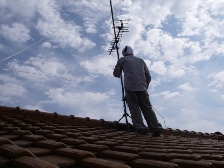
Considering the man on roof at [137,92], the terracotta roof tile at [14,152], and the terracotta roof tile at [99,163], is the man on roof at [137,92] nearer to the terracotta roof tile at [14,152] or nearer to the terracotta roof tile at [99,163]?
the terracotta roof tile at [99,163]

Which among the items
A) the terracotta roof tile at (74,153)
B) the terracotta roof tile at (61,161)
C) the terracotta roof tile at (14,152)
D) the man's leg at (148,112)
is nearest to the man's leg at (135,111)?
the man's leg at (148,112)

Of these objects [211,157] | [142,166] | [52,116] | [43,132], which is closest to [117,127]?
[52,116]

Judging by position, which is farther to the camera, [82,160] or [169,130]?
[169,130]

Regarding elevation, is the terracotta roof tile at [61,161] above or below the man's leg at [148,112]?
below

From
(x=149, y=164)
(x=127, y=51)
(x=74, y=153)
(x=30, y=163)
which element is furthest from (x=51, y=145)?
Answer: (x=127, y=51)

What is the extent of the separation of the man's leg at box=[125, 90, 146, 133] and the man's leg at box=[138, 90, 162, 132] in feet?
0.40

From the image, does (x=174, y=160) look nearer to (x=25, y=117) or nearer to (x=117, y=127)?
(x=25, y=117)

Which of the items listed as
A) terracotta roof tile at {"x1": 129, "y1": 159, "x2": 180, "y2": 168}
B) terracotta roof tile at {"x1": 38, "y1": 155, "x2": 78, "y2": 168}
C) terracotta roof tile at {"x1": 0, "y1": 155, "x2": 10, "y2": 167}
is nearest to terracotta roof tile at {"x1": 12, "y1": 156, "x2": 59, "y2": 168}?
terracotta roof tile at {"x1": 0, "y1": 155, "x2": 10, "y2": 167}

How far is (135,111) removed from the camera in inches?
184

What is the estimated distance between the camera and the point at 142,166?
64.1 inches

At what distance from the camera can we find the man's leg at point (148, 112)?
15.3ft

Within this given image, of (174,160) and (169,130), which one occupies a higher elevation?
(169,130)

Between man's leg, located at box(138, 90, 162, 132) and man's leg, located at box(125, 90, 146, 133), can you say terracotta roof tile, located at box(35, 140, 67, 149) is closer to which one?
man's leg, located at box(125, 90, 146, 133)

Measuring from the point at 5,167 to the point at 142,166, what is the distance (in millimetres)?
856
